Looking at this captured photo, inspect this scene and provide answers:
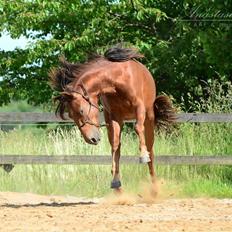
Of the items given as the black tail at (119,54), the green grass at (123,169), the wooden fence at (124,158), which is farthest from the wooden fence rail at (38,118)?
the black tail at (119,54)

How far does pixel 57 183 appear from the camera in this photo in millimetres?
11453

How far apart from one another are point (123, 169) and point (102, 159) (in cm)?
74

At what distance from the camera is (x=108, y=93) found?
886 centimetres

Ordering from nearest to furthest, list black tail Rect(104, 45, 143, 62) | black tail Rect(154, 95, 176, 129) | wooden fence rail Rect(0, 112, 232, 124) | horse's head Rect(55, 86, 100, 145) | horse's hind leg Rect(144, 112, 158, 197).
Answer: horse's head Rect(55, 86, 100, 145) < black tail Rect(104, 45, 143, 62) < horse's hind leg Rect(144, 112, 158, 197) < black tail Rect(154, 95, 176, 129) < wooden fence rail Rect(0, 112, 232, 124)

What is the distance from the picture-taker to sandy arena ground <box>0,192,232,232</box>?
6461mm

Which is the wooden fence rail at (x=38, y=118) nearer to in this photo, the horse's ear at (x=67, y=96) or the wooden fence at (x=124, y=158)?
the wooden fence at (x=124, y=158)

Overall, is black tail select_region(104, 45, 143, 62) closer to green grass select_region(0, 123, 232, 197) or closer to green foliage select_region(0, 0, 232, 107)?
green grass select_region(0, 123, 232, 197)

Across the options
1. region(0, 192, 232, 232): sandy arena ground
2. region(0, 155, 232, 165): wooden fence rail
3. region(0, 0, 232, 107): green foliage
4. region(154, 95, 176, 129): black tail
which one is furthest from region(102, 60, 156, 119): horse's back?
region(0, 0, 232, 107): green foliage

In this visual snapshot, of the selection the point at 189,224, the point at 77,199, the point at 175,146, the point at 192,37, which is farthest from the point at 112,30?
the point at 189,224

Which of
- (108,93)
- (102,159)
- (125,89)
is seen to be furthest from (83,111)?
(102,159)

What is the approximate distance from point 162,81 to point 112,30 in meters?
1.92

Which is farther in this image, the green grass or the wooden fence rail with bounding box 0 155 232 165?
the green grass

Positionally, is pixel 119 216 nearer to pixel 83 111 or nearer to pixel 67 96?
pixel 83 111

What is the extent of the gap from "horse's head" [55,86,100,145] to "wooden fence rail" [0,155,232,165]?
2.29 m
